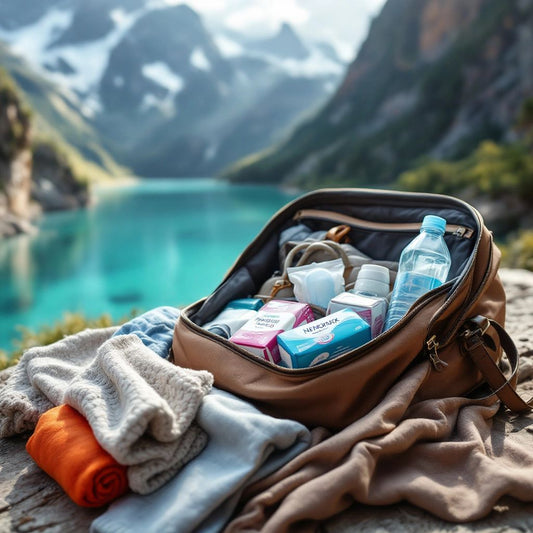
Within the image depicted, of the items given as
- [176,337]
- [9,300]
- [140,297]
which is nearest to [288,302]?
[176,337]

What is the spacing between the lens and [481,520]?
4.42 feet

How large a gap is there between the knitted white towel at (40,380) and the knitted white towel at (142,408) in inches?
10.3

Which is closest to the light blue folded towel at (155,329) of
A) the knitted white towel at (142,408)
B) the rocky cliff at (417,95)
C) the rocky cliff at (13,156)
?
the knitted white towel at (142,408)

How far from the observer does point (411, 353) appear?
164 cm

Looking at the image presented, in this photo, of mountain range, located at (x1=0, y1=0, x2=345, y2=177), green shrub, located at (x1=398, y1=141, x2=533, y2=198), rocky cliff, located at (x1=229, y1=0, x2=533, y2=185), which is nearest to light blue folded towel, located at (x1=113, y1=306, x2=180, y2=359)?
green shrub, located at (x1=398, y1=141, x2=533, y2=198)

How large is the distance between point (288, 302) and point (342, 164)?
51.1 meters

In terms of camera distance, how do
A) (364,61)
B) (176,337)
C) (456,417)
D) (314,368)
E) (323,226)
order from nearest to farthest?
(314,368) < (456,417) < (176,337) < (323,226) < (364,61)

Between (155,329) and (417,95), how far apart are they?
5328 cm

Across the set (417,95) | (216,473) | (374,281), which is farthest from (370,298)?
(417,95)

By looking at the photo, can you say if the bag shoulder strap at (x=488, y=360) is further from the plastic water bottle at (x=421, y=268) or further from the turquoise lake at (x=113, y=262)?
the turquoise lake at (x=113, y=262)

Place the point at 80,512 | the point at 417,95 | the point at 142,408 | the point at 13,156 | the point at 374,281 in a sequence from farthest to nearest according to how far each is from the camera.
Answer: the point at 417,95, the point at 13,156, the point at 374,281, the point at 80,512, the point at 142,408

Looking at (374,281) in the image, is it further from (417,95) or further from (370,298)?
(417,95)

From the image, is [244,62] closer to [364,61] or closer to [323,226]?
[364,61]

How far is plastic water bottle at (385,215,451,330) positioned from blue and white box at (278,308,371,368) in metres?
0.17
